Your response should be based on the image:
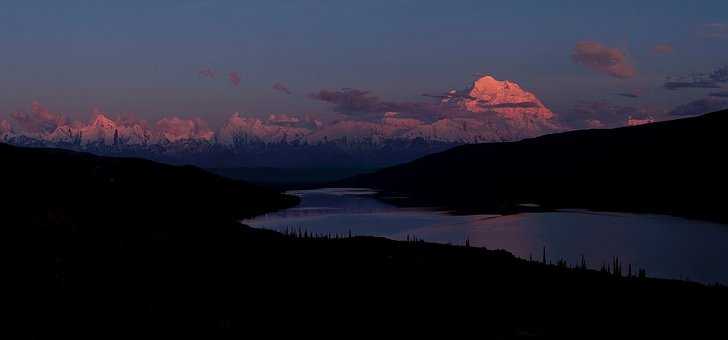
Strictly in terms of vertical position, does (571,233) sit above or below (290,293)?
below

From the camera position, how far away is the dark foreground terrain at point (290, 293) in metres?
30.6

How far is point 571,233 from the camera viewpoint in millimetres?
116688

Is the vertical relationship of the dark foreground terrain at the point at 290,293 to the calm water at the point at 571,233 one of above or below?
above

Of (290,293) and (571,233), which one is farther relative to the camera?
(571,233)

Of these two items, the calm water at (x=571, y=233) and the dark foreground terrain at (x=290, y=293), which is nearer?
the dark foreground terrain at (x=290, y=293)

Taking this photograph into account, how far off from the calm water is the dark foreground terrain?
107ft

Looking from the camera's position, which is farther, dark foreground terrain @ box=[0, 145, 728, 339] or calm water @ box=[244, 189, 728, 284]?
calm water @ box=[244, 189, 728, 284]

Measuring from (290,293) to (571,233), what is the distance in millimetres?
88539

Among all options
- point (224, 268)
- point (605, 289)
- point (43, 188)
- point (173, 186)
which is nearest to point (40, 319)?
point (224, 268)

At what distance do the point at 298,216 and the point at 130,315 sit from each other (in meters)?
141

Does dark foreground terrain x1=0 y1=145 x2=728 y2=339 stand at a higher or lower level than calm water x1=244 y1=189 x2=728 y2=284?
higher

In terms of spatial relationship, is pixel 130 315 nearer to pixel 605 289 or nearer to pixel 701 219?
pixel 605 289

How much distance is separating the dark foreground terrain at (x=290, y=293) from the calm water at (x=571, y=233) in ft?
107

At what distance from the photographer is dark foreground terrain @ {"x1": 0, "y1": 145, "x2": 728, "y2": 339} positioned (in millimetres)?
30641
